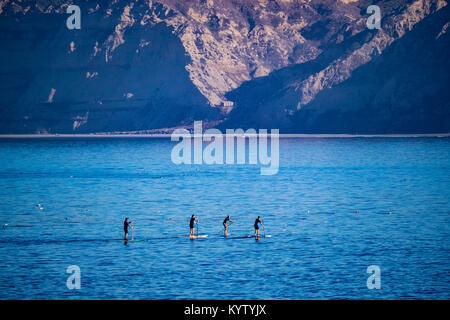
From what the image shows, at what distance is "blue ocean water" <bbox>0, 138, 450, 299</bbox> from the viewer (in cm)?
5538

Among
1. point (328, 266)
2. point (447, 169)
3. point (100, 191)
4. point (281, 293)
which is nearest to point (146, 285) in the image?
point (281, 293)

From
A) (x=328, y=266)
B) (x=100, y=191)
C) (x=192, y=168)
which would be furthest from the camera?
(x=192, y=168)

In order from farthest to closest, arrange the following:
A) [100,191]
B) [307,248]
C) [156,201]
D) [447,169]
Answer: [447,169]
[100,191]
[156,201]
[307,248]

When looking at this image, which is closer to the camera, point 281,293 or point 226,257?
point 281,293

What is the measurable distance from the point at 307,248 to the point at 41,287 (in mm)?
24376

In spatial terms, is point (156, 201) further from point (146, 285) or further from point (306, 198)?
point (146, 285)


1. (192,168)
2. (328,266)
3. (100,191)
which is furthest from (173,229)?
(192,168)

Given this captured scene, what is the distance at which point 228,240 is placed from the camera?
242 ft

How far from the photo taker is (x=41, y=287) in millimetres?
54969

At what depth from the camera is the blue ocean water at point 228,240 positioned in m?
55.4

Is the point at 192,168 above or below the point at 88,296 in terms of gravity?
above

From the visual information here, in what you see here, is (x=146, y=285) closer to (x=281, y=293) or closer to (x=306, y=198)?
(x=281, y=293)
